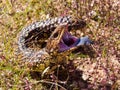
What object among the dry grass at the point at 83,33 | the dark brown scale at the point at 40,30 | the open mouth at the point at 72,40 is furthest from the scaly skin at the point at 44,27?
the open mouth at the point at 72,40

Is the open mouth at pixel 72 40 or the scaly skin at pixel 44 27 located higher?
the scaly skin at pixel 44 27

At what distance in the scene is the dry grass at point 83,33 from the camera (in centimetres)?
331

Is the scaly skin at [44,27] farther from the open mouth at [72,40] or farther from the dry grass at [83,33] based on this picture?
the open mouth at [72,40]

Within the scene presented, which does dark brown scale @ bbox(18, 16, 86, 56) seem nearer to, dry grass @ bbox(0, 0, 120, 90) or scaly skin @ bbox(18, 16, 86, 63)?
scaly skin @ bbox(18, 16, 86, 63)

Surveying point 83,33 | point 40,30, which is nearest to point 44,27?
point 40,30

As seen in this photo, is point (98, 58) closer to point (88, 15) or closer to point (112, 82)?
point (112, 82)

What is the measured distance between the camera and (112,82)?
10.4ft

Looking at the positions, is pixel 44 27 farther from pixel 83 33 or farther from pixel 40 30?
pixel 83 33

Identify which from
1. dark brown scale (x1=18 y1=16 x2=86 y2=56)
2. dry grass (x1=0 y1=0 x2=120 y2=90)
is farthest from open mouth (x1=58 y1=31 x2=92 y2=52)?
dark brown scale (x1=18 y1=16 x2=86 y2=56)

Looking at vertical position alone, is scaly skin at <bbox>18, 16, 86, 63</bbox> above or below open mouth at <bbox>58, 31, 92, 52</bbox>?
above

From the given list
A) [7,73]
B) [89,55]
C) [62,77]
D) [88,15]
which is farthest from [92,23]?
[7,73]

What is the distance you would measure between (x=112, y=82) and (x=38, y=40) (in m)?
0.89

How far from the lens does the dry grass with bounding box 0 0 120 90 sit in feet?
10.9

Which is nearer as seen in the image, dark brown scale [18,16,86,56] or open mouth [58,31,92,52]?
open mouth [58,31,92,52]
